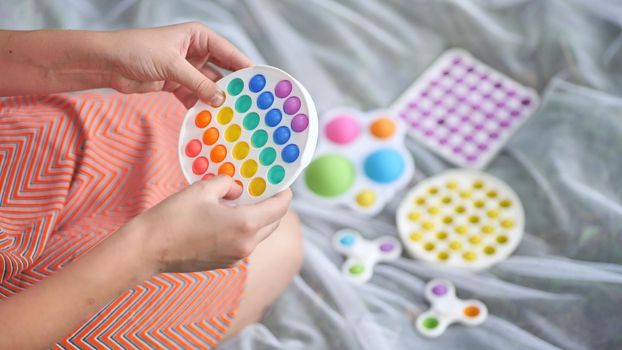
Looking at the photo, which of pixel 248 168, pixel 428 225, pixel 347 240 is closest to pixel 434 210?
pixel 428 225

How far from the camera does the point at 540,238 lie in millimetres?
854

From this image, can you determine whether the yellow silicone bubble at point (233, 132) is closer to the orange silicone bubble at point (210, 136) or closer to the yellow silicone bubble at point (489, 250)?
the orange silicone bubble at point (210, 136)

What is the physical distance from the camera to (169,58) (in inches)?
25.4

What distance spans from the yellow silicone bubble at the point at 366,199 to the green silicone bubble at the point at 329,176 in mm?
27

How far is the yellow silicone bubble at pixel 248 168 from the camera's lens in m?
0.62

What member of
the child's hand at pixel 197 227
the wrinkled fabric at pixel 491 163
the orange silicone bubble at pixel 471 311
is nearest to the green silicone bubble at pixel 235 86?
the child's hand at pixel 197 227

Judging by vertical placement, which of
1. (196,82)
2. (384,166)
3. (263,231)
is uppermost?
(196,82)

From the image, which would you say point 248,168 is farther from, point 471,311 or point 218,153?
point 471,311

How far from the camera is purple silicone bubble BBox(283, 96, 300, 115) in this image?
0.61 meters

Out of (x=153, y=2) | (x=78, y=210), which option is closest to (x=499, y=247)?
(x=78, y=210)

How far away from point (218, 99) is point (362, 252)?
318 millimetres

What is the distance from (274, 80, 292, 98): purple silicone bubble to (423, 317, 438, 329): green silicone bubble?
0.34m

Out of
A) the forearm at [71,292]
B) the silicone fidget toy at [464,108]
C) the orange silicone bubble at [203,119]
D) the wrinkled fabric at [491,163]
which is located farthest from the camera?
the silicone fidget toy at [464,108]

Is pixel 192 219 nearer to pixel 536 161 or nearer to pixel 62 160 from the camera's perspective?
pixel 62 160
